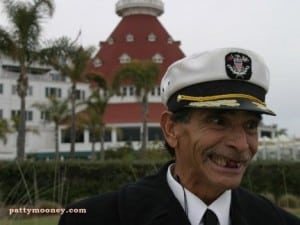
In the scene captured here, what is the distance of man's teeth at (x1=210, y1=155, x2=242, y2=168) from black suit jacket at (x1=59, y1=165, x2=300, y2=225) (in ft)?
0.64

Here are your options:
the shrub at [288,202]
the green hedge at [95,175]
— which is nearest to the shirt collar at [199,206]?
the green hedge at [95,175]

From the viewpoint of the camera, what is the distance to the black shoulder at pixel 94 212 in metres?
1.88

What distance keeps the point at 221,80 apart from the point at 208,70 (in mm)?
55

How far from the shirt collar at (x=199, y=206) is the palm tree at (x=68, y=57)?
1911cm

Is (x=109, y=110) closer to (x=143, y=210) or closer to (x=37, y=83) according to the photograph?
(x=37, y=83)

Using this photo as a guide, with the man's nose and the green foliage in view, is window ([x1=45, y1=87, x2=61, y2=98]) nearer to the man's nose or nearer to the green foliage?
the green foliage

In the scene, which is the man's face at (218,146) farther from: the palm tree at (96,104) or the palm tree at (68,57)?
the palm tree at (96,104)

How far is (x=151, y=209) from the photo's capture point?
A: 188cm

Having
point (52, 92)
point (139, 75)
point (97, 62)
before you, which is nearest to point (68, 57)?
point (139, 75)

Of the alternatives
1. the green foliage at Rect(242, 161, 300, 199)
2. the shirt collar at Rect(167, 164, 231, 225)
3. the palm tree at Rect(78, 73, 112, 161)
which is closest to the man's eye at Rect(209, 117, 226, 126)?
the shirt collar at Rect(167, 164, 231, 225)

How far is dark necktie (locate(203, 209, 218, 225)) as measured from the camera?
5.94 ft

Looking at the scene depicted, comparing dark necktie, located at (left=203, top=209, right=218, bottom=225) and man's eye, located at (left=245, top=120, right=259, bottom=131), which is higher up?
man's eye, located at (left=245, top=120, right=259, bottom=131)

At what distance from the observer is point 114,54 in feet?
193

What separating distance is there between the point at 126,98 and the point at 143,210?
53.2 metres
